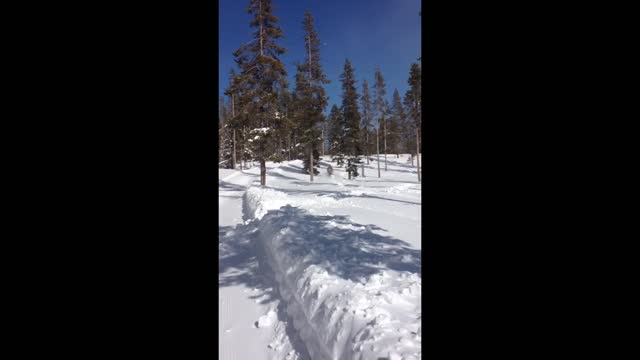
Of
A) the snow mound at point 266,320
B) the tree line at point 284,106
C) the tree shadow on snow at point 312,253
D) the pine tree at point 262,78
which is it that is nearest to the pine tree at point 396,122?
the tree line at point 284,106

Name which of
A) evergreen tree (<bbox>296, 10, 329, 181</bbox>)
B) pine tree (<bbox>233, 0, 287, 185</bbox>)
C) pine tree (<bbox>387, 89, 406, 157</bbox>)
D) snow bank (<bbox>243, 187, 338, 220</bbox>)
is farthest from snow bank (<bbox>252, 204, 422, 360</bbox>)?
pine tree (<bbox>387, 89, 406, 157</bbox>)

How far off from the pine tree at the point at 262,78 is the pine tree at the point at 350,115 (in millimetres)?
16411

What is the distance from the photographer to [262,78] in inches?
749

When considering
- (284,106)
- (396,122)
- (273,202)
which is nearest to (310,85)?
(284,106)

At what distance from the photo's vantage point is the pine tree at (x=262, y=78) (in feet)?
61.4

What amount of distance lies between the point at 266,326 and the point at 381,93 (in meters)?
44.1

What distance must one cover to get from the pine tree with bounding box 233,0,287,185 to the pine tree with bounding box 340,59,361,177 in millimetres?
16411

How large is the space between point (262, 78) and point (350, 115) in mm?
17900

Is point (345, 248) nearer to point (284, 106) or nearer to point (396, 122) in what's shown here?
point (284, 106)

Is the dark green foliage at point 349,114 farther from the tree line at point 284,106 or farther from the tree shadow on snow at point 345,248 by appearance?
→ the tree shadow on snow at point 345,248

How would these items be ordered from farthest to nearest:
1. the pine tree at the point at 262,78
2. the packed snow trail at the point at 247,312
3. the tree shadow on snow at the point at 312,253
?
the pine tree at the point at 262,78, the tree shadow on snow at the point at 312,253, the packed snow trail at the point at 247,312

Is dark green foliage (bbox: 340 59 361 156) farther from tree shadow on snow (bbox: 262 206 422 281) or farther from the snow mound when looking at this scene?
the snow mound
